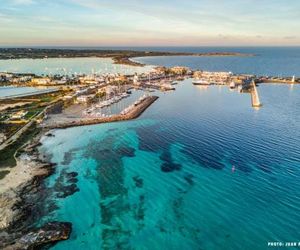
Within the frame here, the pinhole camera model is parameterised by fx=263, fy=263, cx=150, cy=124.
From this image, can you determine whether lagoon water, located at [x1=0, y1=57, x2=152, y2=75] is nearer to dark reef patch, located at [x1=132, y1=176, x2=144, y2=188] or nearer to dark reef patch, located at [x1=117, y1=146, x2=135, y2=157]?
dark reef patch, located at [x1=117, y1=146, x2=135, y2=157]

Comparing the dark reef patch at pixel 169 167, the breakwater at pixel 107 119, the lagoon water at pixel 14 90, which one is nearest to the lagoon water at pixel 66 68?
the lagoon water at pixel 14 90

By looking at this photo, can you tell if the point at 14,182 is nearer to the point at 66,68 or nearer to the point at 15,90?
the point at 15,90

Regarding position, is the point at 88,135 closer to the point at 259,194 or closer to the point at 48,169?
the point at 48,169

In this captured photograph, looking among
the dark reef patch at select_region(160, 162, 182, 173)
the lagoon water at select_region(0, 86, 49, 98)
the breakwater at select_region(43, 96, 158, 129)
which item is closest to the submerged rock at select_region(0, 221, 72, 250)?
the dark reef patch at select_region(160, 162, 182, 173)

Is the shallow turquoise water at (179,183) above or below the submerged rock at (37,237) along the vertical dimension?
above

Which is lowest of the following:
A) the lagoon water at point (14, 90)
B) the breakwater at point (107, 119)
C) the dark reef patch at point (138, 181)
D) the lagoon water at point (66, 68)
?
the dark reef patch at point (138, 181)

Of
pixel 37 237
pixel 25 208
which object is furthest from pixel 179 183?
pixel 25 208

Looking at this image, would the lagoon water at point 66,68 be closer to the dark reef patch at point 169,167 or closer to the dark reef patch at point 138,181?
the dark reef patch at point 169,167

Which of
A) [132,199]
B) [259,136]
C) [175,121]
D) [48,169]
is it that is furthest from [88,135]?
[259,136]
